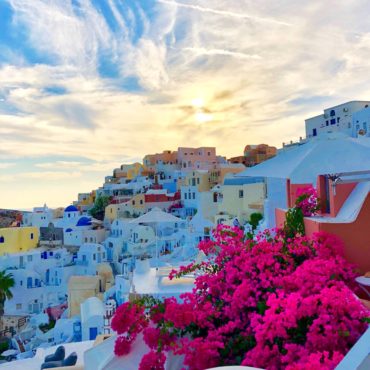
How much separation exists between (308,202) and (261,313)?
310 cm

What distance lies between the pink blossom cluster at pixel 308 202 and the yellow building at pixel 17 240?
133ft

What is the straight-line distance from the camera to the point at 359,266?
260 inches

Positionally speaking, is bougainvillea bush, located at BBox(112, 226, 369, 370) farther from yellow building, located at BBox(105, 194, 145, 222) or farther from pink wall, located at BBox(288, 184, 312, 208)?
yellow building, located at BBox(105, 194, 145, 222)

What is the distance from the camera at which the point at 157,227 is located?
34.1 m

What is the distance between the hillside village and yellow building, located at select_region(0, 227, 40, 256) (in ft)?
0.37

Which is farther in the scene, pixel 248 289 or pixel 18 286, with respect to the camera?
pixel 18 286

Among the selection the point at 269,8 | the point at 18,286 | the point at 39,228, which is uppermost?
the point at 269,8

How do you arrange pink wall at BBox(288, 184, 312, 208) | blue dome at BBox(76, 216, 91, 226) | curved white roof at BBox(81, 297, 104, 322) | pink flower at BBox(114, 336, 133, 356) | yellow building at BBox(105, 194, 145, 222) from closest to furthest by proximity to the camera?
pink flower at BBox(114, 336, 133, 356) → pink wall at BBox(288, 184, 312, 208) → curved white roof at BBox(81, 297, 104, 322) → blue dome at BBox(76, 216, 91, 226) → yellow building at BBox(105, 194, 145, 222)

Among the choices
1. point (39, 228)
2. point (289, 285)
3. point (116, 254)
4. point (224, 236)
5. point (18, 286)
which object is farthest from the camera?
point (39, 228)

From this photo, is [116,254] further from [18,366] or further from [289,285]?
[289,285]

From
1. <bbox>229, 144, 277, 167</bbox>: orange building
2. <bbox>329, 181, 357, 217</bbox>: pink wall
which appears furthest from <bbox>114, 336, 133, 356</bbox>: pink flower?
<bbox>229, 144, 277, 167</bbox>: orange building

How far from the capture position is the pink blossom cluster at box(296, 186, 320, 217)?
7.66m

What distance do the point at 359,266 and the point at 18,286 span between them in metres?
33.3

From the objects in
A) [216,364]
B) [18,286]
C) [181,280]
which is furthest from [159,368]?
[18,286]
